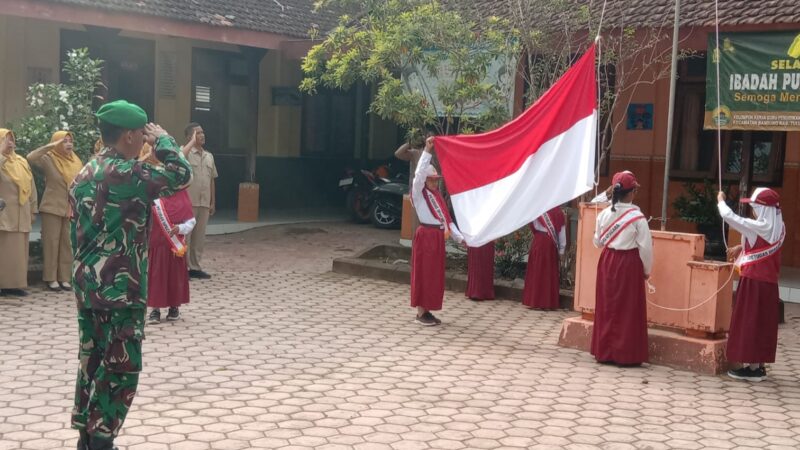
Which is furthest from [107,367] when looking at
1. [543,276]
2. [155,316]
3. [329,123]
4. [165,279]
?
[329,123]

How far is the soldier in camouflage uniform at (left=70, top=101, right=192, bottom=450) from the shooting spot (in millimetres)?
4848

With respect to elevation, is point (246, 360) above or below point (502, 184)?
below

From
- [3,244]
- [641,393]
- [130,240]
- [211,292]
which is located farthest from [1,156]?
[641,393]

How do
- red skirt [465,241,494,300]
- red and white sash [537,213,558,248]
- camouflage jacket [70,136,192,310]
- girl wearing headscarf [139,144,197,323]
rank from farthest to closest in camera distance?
red skirt [465,241,494,300] < red and white sash [537,213,558,248] < girl wearing headscarf [139,144,197,323] < camouflage jacket [70,136,192,310]

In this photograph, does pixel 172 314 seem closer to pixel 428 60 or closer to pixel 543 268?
pixel 543 268

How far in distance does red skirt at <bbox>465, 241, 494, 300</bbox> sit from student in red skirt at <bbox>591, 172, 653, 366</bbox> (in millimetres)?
3208

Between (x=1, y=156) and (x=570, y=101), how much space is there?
5462 millimetres

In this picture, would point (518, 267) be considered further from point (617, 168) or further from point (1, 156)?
point (1, 156)

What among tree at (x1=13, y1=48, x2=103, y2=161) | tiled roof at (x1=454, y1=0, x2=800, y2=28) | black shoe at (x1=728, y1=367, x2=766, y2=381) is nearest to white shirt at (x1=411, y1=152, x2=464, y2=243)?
black shoe at (x1=728, y1=367, x2=766, y2=381)

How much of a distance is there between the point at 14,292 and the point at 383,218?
28.2 ft

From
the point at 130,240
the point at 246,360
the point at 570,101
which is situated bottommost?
the point at 246,360

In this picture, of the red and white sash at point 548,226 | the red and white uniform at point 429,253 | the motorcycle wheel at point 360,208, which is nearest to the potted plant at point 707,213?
the red and white sash at point 548,226

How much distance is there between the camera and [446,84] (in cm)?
1229

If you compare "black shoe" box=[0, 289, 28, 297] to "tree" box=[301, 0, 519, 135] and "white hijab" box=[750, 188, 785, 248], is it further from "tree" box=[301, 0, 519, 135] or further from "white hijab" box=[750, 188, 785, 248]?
"white hijab" box=[750, 188, 785, 248]
